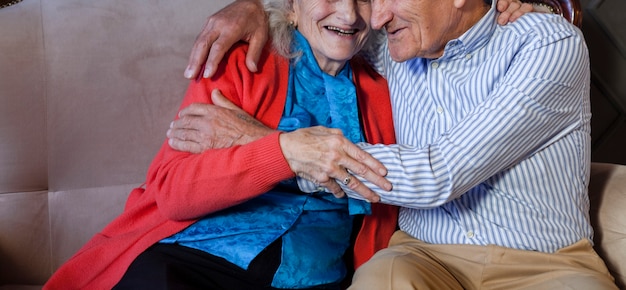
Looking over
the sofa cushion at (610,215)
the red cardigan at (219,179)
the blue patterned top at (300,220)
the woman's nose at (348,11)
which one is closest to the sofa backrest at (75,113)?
the red cardigan at (219,179)

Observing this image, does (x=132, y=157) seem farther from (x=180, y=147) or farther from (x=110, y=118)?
(x=180, y=147)

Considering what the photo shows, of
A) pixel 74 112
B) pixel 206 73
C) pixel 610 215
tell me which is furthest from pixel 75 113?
pixel 610 215

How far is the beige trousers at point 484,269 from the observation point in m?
1.56

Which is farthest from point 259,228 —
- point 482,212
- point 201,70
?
point 482,212

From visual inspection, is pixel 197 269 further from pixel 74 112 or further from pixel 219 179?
pixel 74 112

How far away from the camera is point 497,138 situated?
151 centimetres

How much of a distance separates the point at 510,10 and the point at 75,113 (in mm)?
1374

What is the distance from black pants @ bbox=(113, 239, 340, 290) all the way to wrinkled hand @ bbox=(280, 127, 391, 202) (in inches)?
12.1

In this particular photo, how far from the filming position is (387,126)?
1979 millimetres

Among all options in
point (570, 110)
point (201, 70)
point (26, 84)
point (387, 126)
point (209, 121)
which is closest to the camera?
point (570, 110)

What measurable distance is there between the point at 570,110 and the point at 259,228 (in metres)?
0.80

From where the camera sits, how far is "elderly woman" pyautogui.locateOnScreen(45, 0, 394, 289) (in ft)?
5.48

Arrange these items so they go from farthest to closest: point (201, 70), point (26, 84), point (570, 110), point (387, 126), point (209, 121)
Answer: point (26, 84) < point (387, 126) < point (201, 70) < point (209, 121) < point (570, 110)

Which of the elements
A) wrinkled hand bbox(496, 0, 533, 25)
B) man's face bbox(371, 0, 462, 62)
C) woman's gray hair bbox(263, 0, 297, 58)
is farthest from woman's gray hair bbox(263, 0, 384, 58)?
wrinkled hand bbox(496, 0, 533, 25)
